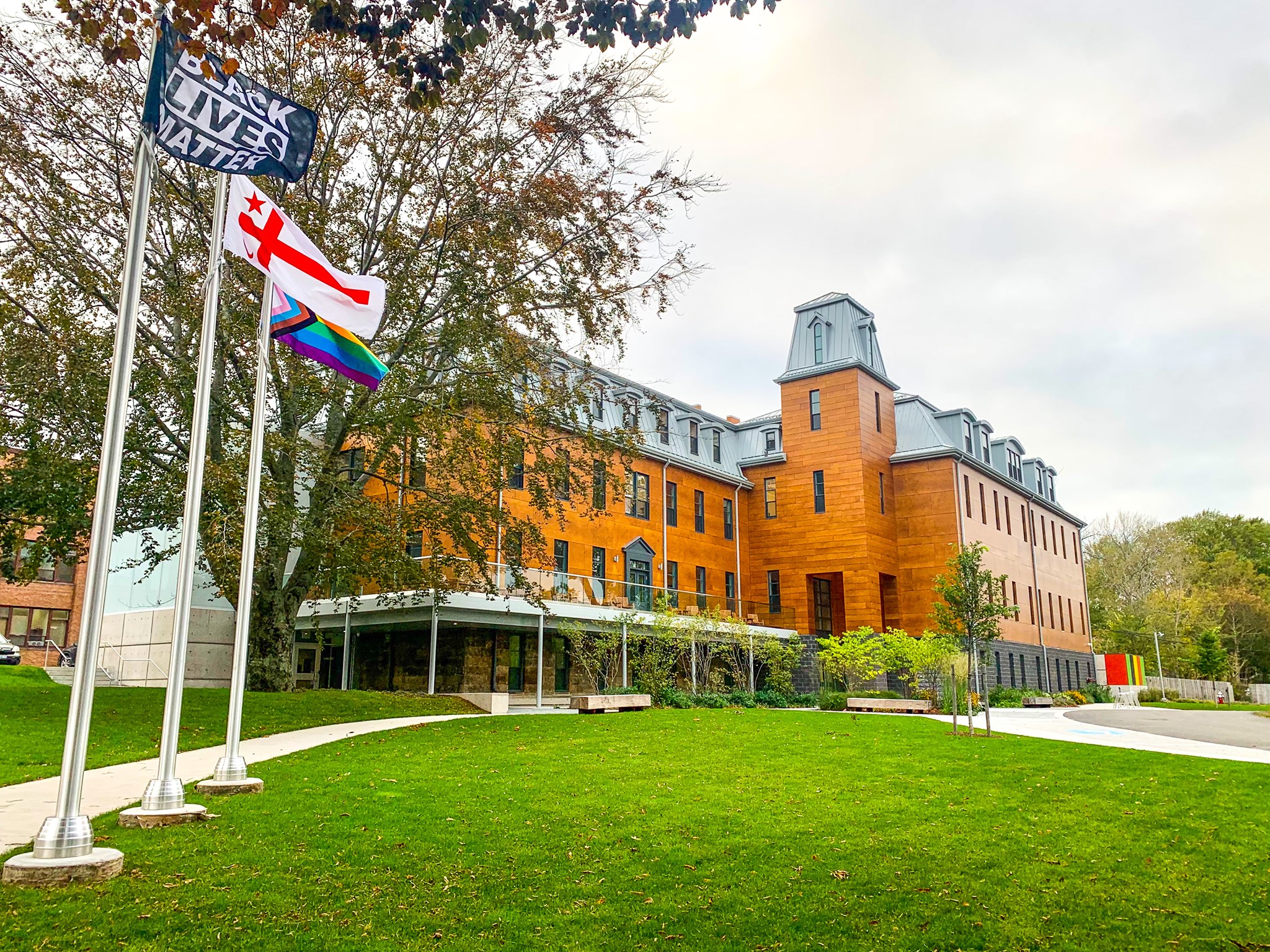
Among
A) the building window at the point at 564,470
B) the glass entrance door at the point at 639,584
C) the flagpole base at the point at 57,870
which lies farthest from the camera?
the glass entrance door at the point at 639,584

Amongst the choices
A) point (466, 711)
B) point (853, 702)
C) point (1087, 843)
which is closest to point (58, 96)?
point (466, 711)

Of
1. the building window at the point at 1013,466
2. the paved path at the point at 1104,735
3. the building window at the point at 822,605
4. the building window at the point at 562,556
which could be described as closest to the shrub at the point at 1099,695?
the building window at the point at 1013,466

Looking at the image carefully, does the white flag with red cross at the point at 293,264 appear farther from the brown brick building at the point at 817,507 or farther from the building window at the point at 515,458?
the brown brick building at the point at 817,507

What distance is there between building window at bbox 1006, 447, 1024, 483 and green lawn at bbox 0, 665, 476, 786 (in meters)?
34.2

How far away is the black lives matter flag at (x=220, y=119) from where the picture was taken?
7.19 meters

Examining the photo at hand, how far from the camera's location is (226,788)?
9.09 m

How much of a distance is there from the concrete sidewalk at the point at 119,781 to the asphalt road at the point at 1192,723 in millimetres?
16355

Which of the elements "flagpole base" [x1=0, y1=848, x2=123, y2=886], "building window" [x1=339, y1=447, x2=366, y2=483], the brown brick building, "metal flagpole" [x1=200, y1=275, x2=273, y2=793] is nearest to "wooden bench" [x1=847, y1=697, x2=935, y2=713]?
the brown brick building

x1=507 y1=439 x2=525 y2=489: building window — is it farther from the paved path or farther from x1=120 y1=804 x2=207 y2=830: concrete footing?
x1=120 y1=804 x2=207 y2=830: concrete footing

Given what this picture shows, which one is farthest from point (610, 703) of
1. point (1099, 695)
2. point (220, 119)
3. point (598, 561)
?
point (1099, 695)

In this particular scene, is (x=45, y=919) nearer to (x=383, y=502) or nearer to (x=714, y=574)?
(x=383, y=502)

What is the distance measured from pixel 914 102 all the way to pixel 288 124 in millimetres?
6859

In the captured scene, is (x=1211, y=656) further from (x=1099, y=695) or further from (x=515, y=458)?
(x=515, y=458)

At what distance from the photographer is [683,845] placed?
747 cm
